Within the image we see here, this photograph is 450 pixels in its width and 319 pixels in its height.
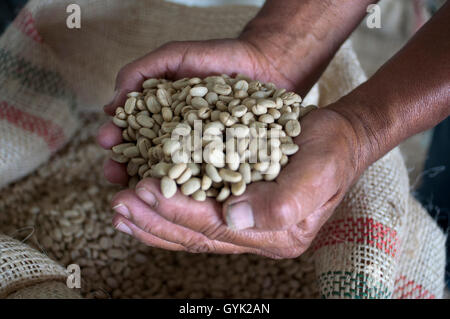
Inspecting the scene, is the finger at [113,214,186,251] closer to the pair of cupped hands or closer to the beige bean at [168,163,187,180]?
the pair of cupped hands

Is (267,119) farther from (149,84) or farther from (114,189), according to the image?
(114,189)

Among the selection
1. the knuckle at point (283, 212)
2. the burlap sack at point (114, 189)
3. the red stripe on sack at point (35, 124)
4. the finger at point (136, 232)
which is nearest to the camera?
the knuckle at point (283, 212)

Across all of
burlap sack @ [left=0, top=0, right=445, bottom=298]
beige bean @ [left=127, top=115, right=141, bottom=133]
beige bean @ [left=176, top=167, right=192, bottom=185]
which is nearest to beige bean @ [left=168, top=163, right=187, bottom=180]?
beige bean @ [left=176, top=167, right=192, bottom=185]

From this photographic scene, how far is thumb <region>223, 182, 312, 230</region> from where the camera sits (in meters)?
0.77

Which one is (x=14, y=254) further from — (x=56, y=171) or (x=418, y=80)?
(x=418, y=80)

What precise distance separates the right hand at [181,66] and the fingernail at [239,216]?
1.07 feet

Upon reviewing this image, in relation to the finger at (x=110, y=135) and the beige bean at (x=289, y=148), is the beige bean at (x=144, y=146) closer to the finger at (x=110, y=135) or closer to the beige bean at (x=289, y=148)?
the finger at (x=110, y=135)

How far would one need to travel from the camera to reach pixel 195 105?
3.06 ft

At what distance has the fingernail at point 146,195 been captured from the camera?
78 cm

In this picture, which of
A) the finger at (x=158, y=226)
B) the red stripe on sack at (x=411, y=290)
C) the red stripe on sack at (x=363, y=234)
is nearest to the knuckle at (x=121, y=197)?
the finger at (x=158, y=226)

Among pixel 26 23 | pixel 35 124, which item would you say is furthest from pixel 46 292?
pixel 26 23

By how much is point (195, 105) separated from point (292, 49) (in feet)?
1.36

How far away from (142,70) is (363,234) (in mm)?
638

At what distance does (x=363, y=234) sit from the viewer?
1.08m
